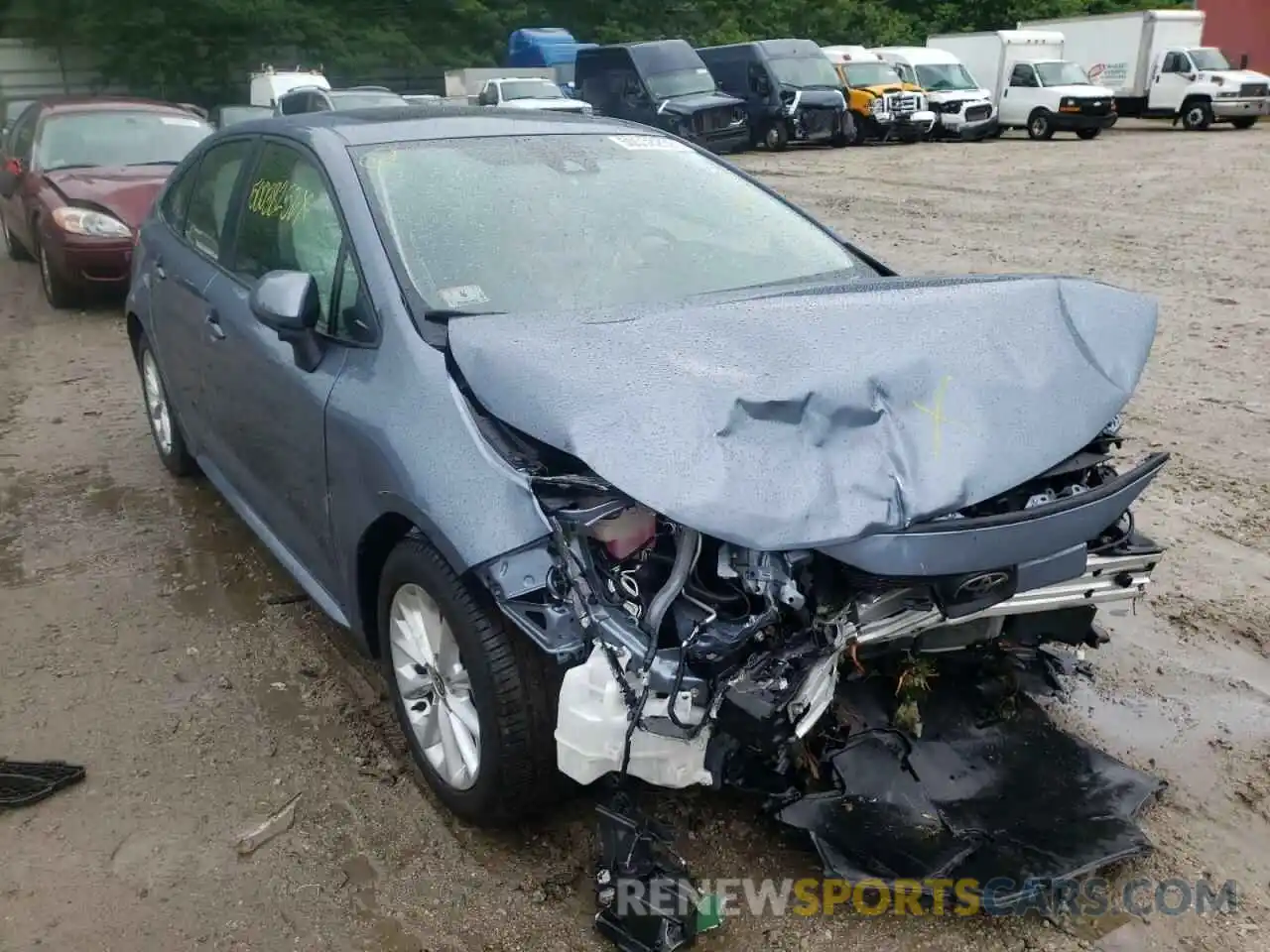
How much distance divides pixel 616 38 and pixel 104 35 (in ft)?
47.8

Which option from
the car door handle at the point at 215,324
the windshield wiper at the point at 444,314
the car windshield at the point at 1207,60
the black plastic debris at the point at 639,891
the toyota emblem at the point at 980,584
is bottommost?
the black plastic debris at the point at 639,891

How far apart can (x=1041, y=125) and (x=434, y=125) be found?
79.9ft

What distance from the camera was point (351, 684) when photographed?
3.58 metres

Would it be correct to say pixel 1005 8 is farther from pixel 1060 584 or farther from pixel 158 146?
pixel 1060 584

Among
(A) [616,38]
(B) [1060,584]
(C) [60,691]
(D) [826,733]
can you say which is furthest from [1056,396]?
(A) [616,38]

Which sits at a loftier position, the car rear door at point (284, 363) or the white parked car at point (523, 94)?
the white parked car at point (523, 94)

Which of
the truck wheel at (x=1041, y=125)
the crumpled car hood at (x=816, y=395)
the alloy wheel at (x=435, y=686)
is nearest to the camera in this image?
the crumpled car hood at (x=816, y=395)

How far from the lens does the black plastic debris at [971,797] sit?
101 inches

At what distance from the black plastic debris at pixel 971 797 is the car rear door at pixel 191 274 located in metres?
2.76

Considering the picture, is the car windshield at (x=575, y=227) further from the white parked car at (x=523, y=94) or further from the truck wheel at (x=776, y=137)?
the truck wheel at (x=776, y=137)

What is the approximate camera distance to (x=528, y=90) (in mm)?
20266

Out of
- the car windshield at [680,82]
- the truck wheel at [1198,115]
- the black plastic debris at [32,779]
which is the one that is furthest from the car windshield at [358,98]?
the truck wheel at [1198,115]

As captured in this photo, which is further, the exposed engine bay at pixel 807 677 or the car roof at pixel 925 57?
the car roof at pixel 925 57

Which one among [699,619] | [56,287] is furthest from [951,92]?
[699,619]
